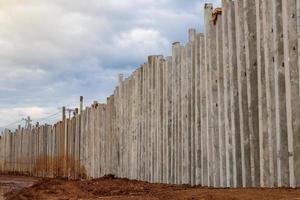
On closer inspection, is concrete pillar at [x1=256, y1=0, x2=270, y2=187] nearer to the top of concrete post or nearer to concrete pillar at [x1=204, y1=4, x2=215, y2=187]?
concrete pillar at [x1=204, y1=4, x2=215, y2=187]

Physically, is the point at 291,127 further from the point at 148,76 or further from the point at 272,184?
the point at 148,76

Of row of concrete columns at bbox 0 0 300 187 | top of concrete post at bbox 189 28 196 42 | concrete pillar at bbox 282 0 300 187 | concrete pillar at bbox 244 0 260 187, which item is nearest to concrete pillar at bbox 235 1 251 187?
row of concrete columns at bbox 0 0 300 187

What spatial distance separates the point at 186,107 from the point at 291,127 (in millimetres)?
3906

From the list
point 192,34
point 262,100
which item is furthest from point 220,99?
point 192,34

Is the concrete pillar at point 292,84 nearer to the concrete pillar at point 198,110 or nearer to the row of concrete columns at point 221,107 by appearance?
the row of concrete columns at point 221,107

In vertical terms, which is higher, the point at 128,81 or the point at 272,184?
the point at 128,81

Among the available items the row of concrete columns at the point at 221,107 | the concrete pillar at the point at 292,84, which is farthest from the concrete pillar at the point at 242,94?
the concrete pillar at the point at 292,84

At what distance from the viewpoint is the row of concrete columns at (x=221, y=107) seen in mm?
6211

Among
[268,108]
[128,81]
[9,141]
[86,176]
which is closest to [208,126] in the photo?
[268,108]

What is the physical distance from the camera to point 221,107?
26.6 feet

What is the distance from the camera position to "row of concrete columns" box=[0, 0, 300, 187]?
621cm

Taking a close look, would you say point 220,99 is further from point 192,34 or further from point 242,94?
point 192,34

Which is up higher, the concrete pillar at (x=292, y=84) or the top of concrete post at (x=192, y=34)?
the top of concrete post at (x=192, y=34)

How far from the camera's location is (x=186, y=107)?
386 inches
